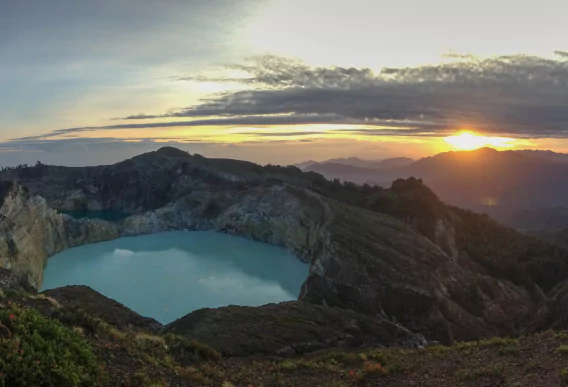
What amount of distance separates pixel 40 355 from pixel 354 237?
4573cm

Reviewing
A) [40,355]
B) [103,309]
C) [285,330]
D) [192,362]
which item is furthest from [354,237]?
[40,355]

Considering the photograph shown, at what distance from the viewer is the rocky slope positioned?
43750 millimetres

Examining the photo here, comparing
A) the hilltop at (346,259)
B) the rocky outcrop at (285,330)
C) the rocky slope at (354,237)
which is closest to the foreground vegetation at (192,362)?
the rocky outcrop at (285,330)

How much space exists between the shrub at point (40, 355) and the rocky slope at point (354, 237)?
1651 centimetres

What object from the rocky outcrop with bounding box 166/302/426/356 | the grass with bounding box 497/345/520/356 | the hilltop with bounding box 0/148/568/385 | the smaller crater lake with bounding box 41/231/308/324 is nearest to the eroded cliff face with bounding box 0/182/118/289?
the hilltop with bounding box 0/148/568/385

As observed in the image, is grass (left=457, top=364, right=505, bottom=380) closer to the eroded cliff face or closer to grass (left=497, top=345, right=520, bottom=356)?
grass (left=497, top=345, right=520, bottom=356)

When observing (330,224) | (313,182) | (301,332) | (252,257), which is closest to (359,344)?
(301,332)

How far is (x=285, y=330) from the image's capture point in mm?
28312

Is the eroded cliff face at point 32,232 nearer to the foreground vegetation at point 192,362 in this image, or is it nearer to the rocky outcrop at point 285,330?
the rocky outcrop at point 285,330

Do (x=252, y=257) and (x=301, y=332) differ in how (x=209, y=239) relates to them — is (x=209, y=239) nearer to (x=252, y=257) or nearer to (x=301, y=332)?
(x=252, y=257)

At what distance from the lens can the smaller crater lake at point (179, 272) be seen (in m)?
47.8

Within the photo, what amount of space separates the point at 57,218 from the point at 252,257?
3635 cm

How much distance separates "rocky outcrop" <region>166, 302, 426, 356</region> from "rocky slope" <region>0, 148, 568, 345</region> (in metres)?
1.52

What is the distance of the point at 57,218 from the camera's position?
76625 mm
